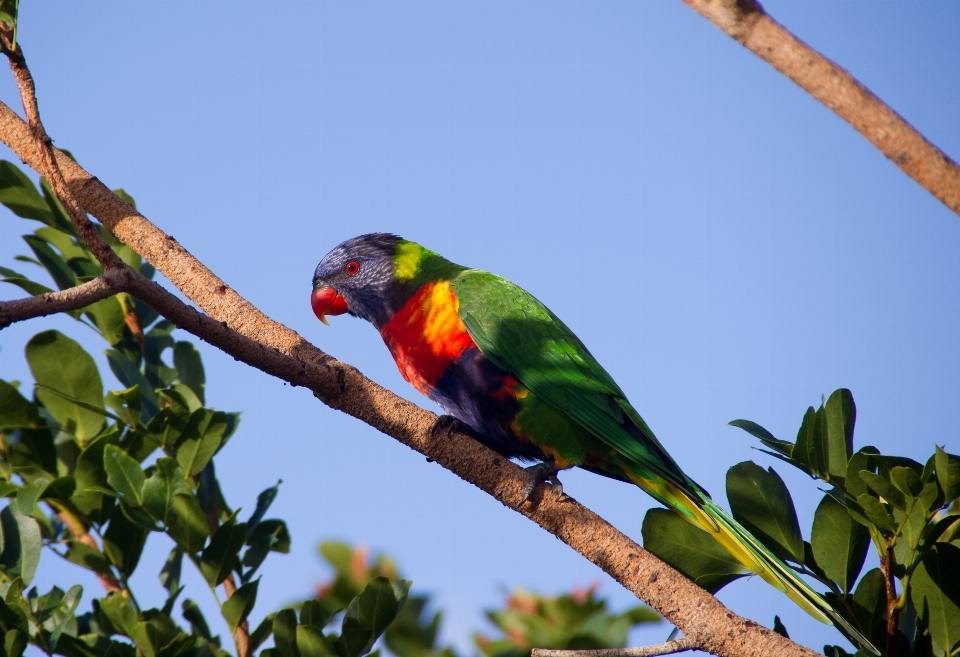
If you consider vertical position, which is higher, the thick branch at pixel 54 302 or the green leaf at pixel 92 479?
the thick branch at pixel 54 302

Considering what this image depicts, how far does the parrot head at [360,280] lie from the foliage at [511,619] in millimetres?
1179

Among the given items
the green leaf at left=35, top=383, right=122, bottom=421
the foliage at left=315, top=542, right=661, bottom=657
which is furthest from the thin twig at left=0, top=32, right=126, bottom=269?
the foliage at left=315, top=542, right=661, bottom=657

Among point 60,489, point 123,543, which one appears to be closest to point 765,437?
point 123,543

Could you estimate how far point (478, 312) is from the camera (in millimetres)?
3176

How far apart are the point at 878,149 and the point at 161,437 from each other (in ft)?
6.99

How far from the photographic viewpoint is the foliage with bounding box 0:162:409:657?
196cm

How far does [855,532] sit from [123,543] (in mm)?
2045

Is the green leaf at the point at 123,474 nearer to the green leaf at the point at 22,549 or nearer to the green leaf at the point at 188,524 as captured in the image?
the green leaf at the point at 188,524

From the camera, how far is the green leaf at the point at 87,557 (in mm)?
2166

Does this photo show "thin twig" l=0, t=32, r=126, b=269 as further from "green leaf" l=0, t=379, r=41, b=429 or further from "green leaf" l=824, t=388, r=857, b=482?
"green leaf" l=824, t=388, r=857, b=482

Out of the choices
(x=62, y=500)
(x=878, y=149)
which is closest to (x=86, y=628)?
(x=62, y=500)

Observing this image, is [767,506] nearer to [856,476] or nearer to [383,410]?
[856,476]

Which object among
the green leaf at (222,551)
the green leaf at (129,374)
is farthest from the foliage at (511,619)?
the green leaf at (129,374)

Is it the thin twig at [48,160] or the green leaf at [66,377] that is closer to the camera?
the thin twig at [48,160]
